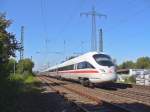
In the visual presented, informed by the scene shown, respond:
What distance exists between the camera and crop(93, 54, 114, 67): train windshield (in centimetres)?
3130

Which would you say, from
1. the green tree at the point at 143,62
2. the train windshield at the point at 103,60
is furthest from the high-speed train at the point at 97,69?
the green tree at the point at 143,62

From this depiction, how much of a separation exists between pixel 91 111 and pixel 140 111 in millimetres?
1902

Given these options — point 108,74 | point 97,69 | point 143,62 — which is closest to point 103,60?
point 97,69

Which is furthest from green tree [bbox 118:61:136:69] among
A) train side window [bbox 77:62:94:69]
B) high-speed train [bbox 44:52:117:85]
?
high-speed train [bbox 44:52:117:85]

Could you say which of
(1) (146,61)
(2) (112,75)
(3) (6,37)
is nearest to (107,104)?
(2) (112,75)

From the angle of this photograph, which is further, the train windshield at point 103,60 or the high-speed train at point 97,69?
the train windshield at point 103,60

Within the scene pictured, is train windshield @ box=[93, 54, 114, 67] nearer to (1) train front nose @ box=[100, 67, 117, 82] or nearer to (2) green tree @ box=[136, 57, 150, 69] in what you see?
(1) train front nose @ box=[100, 67, 117, 82]

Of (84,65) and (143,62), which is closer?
(84,65)

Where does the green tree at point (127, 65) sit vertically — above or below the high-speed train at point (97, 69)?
above

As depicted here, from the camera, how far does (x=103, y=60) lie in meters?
31.5

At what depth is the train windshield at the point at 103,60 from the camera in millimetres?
31297

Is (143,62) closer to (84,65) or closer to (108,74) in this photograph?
(84,65)

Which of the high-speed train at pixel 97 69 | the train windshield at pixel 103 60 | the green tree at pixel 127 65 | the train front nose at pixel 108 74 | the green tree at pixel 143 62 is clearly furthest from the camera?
the green tree at pixel 127 65

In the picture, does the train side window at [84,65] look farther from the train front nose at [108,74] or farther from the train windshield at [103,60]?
the train front nose at [108,74]
